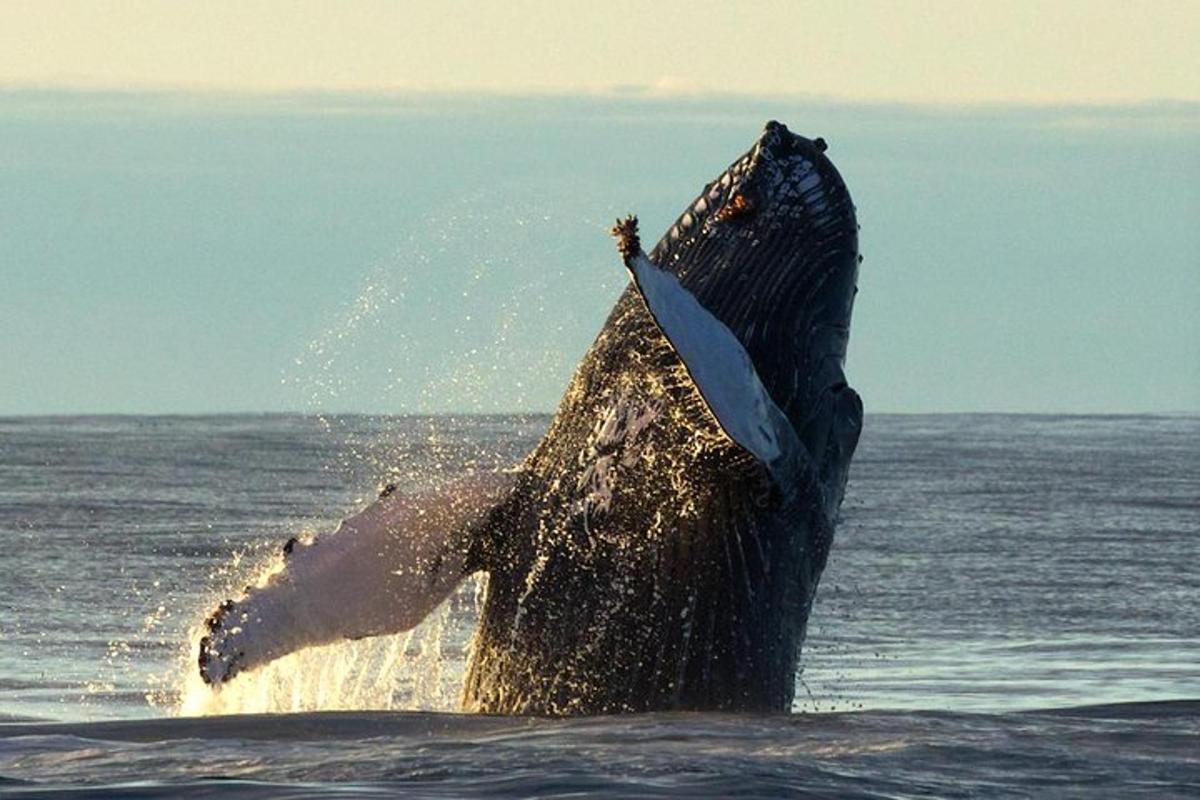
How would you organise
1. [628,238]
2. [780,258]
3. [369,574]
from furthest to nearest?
[780,258] < [369,574] < [628,238]

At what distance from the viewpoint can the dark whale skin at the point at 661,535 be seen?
35.2ft

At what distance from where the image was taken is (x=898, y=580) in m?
21.0

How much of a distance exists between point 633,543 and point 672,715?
103 centimetres

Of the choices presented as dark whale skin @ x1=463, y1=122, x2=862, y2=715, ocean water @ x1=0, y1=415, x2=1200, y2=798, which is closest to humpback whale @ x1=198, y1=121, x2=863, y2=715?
dark whale skin @ x1=463, y1=122, x2=862, y2=715

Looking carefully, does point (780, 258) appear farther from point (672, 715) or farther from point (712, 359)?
point (672, 715)

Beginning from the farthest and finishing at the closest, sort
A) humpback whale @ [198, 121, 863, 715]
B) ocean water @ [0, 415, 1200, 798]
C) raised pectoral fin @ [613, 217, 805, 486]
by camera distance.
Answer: humpback whale @ [198, 121, 863, 715] < raised pectoral fin @ [613, 217, 805, 486] < ocean water @ [0, 415, 1200, 798]

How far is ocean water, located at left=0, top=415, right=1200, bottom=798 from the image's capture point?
8477 mm

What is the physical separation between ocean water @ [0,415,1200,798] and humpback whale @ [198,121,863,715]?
0.48m

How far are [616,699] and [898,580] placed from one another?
1052cm

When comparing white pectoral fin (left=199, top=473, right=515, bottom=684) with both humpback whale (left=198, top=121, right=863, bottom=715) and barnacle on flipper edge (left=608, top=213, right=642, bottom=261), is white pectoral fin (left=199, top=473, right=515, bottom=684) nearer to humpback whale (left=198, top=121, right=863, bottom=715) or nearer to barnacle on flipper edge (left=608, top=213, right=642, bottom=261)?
humpback whale (left=198, top=121, right=863, bottom=715)

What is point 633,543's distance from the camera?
10.9m

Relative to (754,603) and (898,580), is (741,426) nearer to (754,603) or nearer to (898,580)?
(754,603)

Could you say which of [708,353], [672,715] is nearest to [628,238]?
[708,353]

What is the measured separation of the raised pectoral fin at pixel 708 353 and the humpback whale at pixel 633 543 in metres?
0.04
